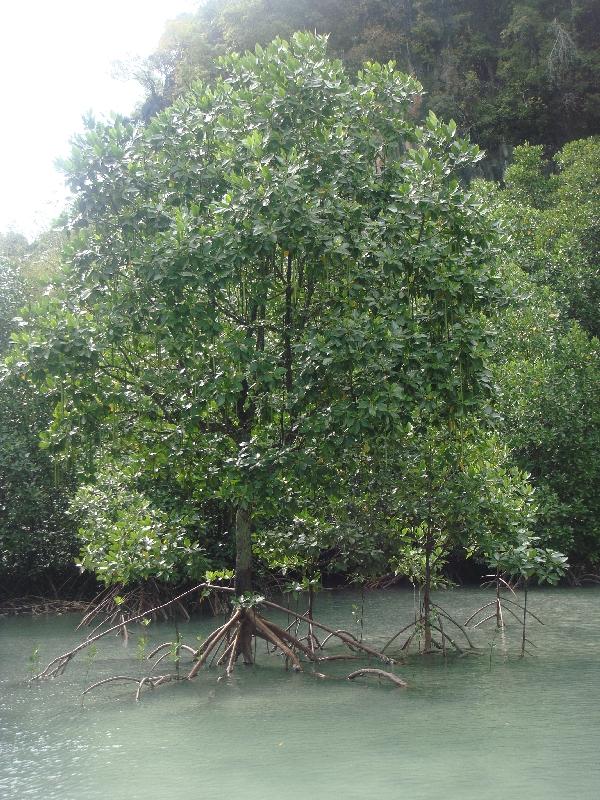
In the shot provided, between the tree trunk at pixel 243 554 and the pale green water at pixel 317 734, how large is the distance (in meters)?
1.03

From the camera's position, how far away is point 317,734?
902cm

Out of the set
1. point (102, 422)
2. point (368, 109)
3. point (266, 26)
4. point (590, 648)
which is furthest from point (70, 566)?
point (266, 26)

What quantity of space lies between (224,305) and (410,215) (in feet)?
8.18

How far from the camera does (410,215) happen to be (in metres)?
10.3

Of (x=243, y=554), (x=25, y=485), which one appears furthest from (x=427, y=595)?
(x=25, y=485)

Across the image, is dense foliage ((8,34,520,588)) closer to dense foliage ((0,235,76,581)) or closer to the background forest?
the background forest

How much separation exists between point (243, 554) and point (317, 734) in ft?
10.6

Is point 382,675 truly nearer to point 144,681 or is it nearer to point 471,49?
point 144,681

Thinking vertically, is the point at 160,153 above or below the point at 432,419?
above

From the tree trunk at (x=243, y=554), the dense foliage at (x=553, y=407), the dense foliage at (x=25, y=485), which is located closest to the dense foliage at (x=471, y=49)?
the dense foliage at (x=553, y=407)

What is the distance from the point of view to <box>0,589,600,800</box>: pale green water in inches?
301

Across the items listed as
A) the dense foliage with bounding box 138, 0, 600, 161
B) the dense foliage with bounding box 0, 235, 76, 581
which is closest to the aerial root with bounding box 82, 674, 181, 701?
the dense foliage with bounding box 0, 235, 76, 581

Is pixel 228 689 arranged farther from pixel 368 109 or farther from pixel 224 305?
pixel 368 109

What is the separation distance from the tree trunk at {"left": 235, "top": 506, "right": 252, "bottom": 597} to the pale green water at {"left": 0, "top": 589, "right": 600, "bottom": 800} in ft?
3.39
